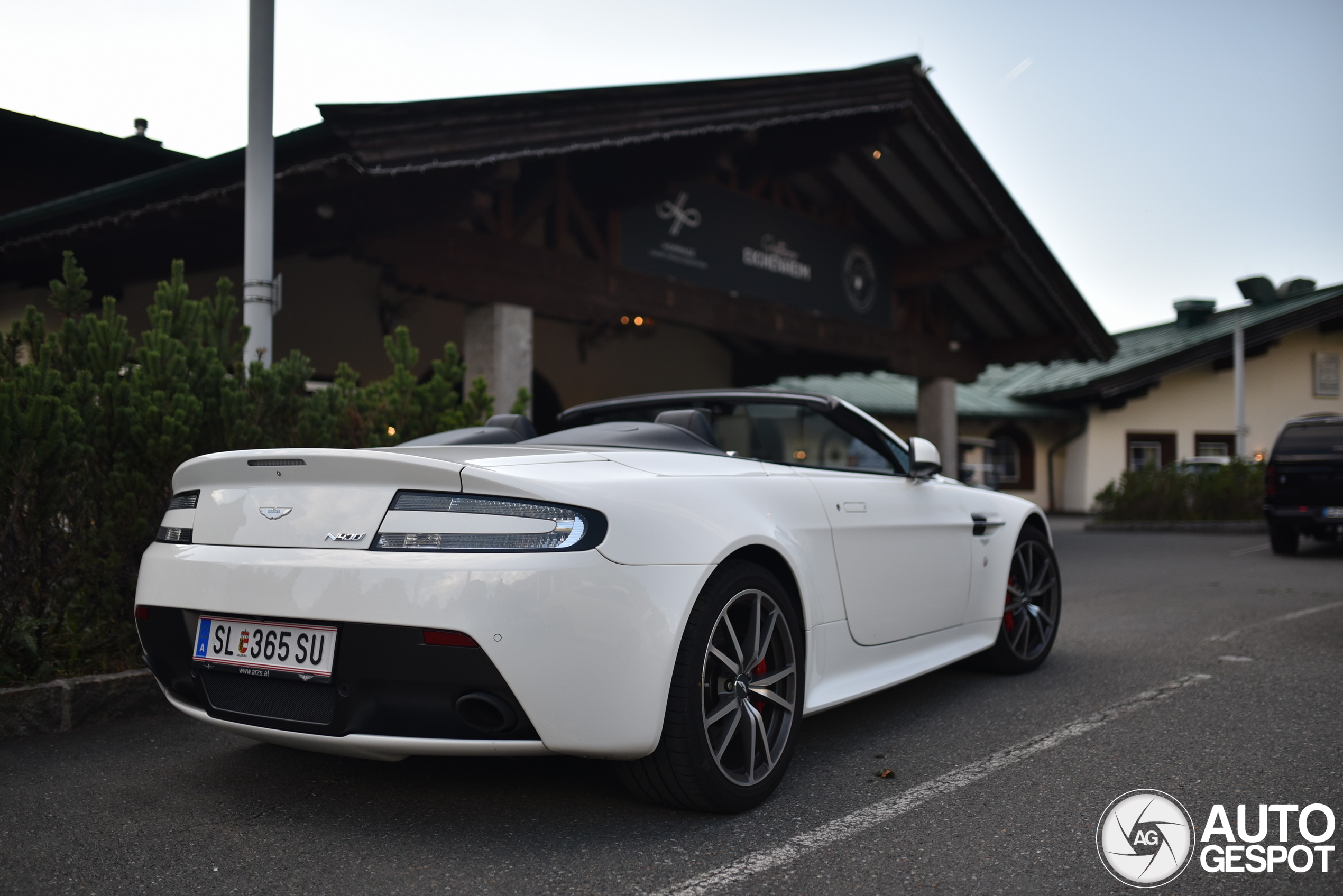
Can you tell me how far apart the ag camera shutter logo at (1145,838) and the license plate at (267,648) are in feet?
6.30

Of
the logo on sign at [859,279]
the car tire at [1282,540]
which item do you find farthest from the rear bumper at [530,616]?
the car tire at [1282,540]

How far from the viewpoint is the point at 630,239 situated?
10664 mm

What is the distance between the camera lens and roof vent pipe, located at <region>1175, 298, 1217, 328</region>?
98.8ft

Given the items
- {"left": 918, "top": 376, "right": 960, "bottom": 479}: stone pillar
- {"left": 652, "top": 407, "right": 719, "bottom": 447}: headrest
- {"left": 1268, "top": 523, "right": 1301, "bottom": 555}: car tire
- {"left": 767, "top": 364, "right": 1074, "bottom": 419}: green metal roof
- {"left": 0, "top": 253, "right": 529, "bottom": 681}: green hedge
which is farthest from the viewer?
{"left": 767, "top": 364, "right": 1074, "bottom": 419}: green metal roof

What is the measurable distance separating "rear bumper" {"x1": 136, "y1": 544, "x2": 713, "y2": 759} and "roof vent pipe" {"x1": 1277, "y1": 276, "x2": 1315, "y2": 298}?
32630 millimetres

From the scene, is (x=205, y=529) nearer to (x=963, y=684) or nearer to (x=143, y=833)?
(x=143, y=833)

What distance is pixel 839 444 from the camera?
6.23 meters

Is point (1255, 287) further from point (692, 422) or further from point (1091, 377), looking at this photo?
point (692, 422)

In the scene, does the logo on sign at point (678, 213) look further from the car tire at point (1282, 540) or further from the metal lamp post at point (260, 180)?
the car tire at point (1282, 540)

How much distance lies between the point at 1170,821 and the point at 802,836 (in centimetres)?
98

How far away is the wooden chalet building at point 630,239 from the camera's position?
764 cm

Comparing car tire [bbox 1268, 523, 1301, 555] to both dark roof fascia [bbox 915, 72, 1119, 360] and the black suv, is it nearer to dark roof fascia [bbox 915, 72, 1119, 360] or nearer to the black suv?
the black suv

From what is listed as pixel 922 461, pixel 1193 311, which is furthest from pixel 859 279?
pixel 1193 311

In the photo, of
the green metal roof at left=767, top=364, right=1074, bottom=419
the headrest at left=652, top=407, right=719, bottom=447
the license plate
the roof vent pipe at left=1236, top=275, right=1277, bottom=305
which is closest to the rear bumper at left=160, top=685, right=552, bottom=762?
the license plate
